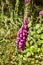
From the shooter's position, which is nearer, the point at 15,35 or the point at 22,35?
the point at 22,35

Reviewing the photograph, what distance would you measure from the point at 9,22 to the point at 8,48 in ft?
1.88

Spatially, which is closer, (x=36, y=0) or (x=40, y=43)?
(x=40, y=43)

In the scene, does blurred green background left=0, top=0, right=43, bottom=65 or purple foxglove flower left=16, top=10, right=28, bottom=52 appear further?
blurred green background left=0, top=0, right=43, bottom=65

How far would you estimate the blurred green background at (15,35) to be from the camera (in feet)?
9.85

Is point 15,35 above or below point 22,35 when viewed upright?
below

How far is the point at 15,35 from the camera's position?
3.33 meters

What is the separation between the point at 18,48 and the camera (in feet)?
9.64

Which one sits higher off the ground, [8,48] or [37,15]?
[37,15]

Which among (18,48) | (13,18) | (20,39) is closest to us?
(20,39)

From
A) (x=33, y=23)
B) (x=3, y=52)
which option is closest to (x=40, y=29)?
(x=33, y=23)

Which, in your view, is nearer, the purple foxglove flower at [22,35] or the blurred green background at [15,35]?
the purple foxglove flower at [22,35]

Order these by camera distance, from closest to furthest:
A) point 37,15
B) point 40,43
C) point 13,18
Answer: point 40,43 < point 13,18 < point 37,15

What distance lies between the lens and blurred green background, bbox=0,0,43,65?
118 inches

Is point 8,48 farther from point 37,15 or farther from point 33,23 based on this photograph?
point 37,15
